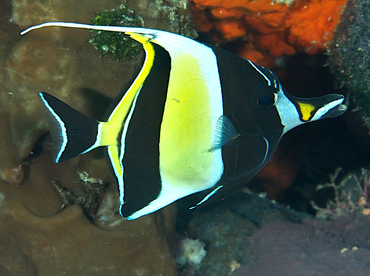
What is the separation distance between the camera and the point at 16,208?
216 centimetres

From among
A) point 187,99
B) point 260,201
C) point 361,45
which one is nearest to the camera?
point 187,99

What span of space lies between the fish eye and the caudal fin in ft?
2.53

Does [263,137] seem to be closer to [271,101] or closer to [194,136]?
[271,101]

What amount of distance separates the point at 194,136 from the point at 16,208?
1.62m

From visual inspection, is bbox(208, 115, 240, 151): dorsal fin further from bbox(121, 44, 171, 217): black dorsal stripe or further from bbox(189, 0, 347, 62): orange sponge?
bbox(189, 0, 347, 62): orange sponge

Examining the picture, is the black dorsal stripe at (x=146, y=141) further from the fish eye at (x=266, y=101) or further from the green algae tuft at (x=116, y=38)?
the green algae tuft at (x=116, y=38)

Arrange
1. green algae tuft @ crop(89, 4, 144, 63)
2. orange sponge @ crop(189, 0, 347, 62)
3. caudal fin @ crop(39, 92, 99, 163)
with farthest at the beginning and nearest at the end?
orange sponge @ crop(189, 0, 347, 62)
green algae tuft @ crop(89, 4, 144, 63)
caudal fin @ crop(39, 92, 99, 163)

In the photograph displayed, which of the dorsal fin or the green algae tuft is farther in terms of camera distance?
the green algae tuft

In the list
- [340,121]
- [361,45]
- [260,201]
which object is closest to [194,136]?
[361,45]

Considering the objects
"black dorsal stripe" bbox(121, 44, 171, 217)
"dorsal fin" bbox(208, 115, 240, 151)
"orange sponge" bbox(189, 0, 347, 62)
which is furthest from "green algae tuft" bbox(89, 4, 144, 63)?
"dorsal fin" bbox(208, 115, 240, 151)

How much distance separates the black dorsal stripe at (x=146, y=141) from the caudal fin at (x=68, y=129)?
18cm

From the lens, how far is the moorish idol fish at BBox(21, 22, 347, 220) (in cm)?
132

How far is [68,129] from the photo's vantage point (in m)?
1.33

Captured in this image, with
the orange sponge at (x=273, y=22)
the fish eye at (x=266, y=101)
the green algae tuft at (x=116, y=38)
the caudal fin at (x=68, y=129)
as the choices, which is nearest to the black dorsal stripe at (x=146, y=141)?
the caudal fin at (x=68, y=129)
